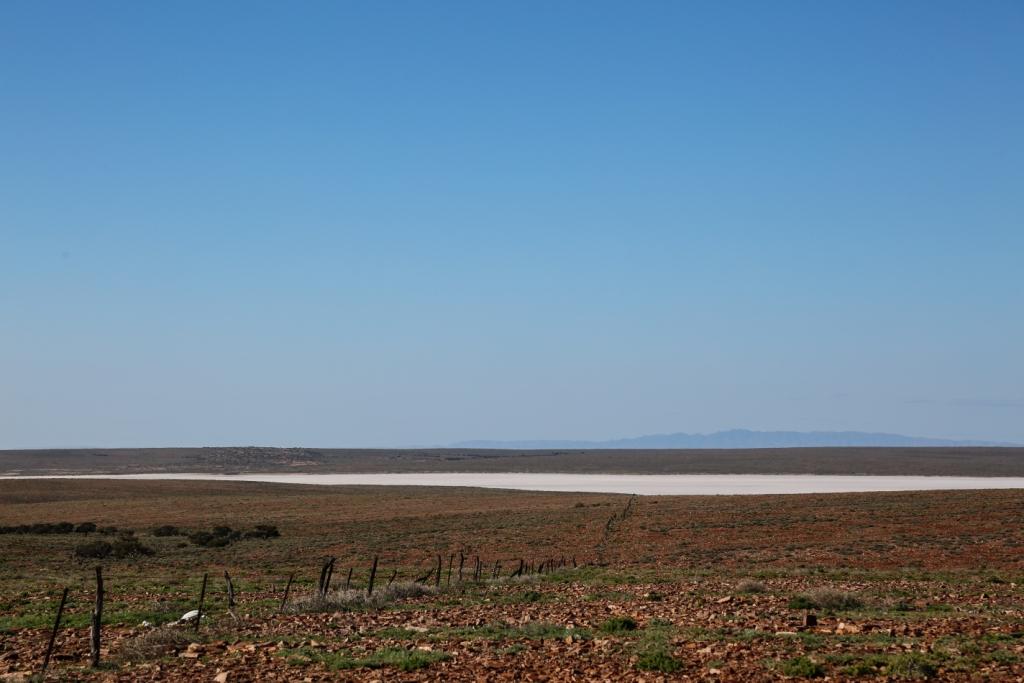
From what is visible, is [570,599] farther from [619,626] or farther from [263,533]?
[263,533]

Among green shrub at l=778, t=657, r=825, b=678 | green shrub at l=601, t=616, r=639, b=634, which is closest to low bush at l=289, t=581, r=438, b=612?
green shrub at l=601, t=616, r=639, b=634

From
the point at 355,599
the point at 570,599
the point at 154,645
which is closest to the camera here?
the point at 154,645

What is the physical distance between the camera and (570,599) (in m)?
21.9

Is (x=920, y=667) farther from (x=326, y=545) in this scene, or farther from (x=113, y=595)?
(x=326, y=545)

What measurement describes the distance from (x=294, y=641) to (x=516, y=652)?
162 inches

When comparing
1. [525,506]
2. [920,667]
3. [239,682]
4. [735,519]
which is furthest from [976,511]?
[239,682]

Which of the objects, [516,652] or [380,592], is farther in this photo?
[380,592]

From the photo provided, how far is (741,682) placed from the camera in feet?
38.0

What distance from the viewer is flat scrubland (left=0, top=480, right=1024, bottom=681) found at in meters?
13.2

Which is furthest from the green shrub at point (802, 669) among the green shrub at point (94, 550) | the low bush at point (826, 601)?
the green shrub at point (94, 550)

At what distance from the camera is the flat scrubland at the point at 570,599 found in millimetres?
13180

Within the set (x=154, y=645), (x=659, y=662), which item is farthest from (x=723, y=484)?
(x=659, y=662)

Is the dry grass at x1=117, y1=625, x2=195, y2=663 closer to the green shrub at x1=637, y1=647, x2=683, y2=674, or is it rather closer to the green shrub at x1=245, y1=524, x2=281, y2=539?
the green shrub at x1=637, y1=647, x2=683, y2=674

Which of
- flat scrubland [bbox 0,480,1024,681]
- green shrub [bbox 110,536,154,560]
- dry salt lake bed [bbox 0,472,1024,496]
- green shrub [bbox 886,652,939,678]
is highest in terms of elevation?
green shrub [bbox 886,652,939,678]
